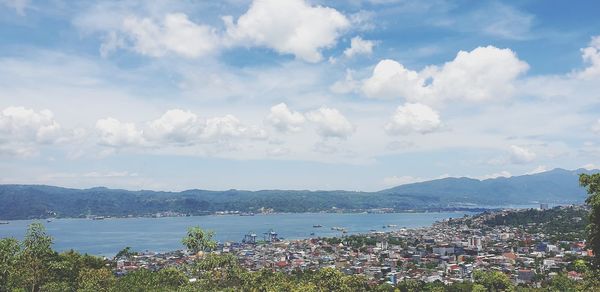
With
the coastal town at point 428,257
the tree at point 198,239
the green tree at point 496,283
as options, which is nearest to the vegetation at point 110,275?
the tree at point 198,239

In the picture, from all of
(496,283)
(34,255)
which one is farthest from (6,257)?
(496,283)

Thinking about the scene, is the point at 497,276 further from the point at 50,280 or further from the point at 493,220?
the point at 493,220

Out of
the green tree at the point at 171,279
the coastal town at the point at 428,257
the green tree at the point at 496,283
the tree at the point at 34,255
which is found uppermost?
the tree at the point at 34,255

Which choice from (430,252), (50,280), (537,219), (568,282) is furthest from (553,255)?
(50,280)

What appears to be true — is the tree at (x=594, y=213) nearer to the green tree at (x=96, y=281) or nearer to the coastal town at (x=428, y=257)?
the green tree at (x=96, y=281)

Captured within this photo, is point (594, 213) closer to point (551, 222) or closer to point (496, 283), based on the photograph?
point (496, 283)

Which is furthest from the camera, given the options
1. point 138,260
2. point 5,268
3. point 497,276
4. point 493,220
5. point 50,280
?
point 493,220
